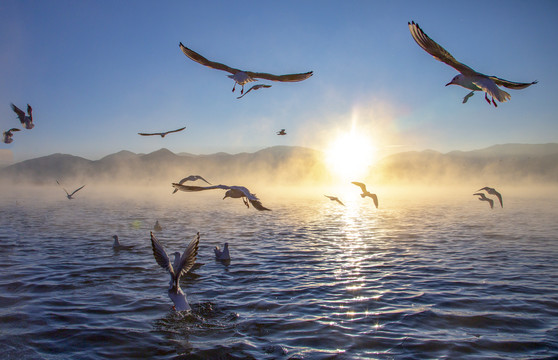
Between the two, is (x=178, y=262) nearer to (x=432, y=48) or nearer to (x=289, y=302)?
(x=289, y=302)

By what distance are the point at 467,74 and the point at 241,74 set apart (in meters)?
5.72

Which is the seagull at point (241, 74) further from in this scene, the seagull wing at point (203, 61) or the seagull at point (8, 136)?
the seagull at point (8, 136)

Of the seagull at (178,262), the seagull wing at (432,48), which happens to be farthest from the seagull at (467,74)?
the seagull at (178,262)

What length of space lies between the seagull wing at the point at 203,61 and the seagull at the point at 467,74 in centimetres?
513

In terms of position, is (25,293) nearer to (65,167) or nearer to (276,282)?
(276,282)

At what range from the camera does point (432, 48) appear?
7273 millimetres

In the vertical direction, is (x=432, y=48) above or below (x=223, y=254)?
above

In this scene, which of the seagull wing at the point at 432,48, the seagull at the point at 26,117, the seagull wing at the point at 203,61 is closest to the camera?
the seagull wing at the point at 432,48

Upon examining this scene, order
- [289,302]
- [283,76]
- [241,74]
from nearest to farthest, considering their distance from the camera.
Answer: [289,302]
[283,76]
[241,74]

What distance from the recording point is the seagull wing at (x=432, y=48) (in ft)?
23.4

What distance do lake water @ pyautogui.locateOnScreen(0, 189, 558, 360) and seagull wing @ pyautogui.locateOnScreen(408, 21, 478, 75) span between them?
17.3ft

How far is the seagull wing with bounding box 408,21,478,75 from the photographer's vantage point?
7.14 m

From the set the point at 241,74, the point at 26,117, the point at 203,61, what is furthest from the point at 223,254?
the point at 26,117

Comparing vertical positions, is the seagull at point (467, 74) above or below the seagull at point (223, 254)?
above
